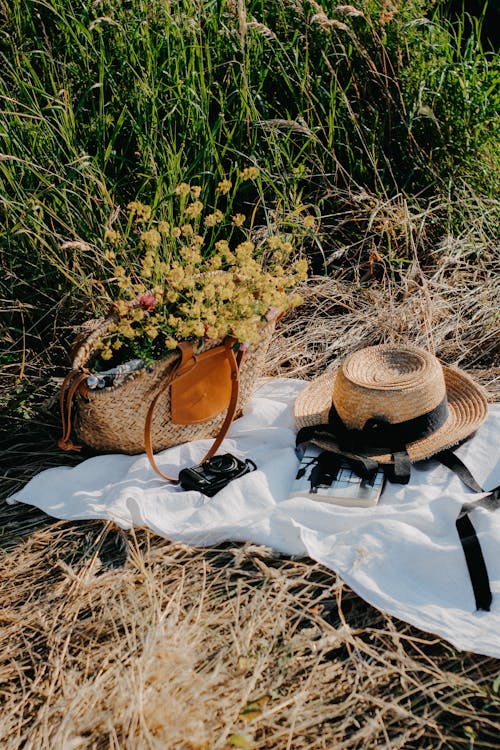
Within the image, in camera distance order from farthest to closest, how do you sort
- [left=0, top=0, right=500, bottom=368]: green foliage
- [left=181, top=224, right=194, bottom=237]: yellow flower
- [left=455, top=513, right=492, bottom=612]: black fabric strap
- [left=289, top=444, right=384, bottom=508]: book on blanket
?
1. [left=0, top=0, right=500, bottom=368]: green foliage
2. [left=181, top=224, right=194, bottom=237]: yellow flower
3. [left=289, top=444, right=384, bottom=508]: book on blanket
4. [left=455, top=513, right=492, bottom=612]: black fabric strap

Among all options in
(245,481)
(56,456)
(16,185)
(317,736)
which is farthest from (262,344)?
(317,736)

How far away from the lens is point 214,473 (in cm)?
257

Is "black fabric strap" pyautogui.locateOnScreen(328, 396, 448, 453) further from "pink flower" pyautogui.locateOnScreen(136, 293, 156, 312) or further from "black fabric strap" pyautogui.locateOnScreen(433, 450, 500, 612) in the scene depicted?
"pink flower" pyautogui.locateOnScreen(136, 293, 156, 312)

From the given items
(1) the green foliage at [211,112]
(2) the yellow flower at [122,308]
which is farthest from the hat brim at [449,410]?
(1) the green foliage at [211,112]

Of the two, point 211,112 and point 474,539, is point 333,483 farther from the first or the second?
point 211,112

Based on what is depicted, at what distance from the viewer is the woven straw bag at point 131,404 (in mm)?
2490

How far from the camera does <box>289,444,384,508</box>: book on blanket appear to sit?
2.38 m

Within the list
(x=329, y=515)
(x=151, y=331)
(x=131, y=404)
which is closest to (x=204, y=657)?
(x=329, y=515)

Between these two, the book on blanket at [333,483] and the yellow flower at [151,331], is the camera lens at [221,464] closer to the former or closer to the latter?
the book on blanket at [333,483]

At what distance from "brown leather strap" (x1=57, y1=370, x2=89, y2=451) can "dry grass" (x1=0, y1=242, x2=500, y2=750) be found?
268mm

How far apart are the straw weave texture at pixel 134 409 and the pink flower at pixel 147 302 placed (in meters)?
0.13

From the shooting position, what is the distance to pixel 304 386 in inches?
120

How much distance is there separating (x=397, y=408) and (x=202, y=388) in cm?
71

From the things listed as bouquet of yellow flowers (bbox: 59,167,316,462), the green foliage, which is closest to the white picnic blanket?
bouquet of yellow flowers (bbox: 59,167,316,462)
